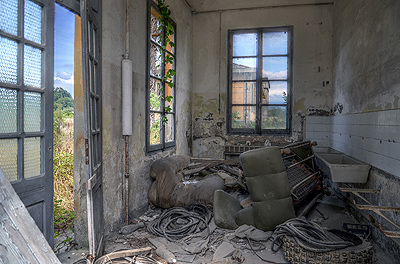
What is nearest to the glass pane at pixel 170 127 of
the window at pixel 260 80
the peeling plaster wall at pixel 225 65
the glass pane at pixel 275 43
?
the peeling plaster wall at pixel 225 65

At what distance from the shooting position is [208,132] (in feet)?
20.7

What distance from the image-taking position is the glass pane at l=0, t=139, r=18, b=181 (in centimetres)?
170

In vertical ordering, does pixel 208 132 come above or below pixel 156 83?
below

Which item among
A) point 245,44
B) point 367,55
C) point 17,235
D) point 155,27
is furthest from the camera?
point 245,44

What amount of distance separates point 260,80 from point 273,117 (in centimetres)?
91

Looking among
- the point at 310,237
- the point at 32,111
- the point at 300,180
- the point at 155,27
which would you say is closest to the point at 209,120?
the point at 155,27

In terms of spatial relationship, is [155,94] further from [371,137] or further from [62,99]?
[371,137]

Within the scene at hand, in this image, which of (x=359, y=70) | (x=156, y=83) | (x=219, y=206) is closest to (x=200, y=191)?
(x=219, y=206)

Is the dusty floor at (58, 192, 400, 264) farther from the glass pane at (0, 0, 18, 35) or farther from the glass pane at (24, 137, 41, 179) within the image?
the glass pane at (0, 0, 18, 35)

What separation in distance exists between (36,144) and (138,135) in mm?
1798

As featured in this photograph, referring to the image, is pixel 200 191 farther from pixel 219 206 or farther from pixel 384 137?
pixel 384 137

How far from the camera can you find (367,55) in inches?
144

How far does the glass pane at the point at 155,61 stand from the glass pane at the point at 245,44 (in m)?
2.38

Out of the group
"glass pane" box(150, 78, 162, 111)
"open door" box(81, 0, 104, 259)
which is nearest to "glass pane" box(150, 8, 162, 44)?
"glass pane" box(150, 78, 162, 111)
